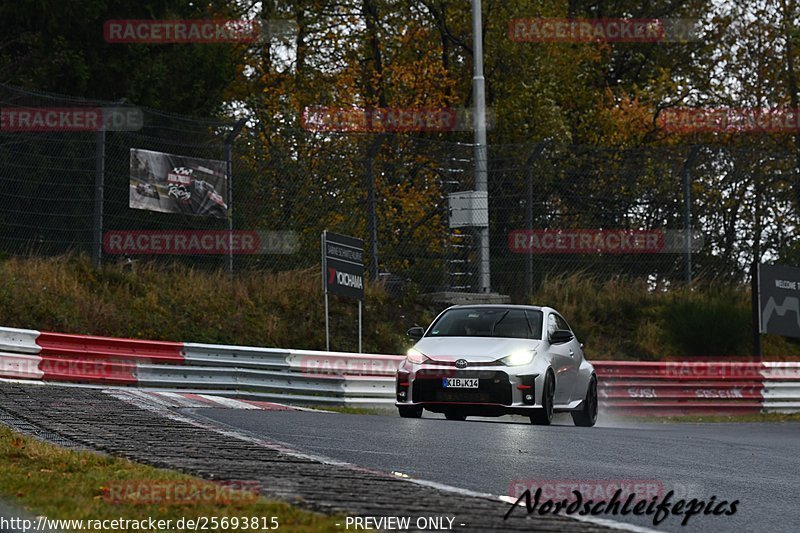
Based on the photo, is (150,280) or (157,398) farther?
(150,280)

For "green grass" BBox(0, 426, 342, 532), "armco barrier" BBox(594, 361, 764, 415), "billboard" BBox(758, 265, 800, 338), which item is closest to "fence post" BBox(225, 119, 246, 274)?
"armco barrier" BBox(594, 361, 764, 415)

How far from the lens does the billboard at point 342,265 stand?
20844 millimetres

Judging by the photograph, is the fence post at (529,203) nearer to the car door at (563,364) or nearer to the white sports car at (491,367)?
the car door at (563,364)

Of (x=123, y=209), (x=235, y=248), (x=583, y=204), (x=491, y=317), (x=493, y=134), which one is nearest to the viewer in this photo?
(x=491, y=317)

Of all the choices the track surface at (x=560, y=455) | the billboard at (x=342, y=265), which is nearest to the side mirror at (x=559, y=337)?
the track surface at (x=560, y=455)

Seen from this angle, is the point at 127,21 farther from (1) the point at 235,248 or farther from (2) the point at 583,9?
(2) the point at 583,9

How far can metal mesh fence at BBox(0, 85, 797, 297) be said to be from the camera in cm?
2083

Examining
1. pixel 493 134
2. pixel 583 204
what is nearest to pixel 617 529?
pixel 583 204

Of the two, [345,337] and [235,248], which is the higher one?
[235,248]

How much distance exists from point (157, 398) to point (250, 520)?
29.0 ft

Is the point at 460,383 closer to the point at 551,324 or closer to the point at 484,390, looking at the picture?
the point at 484,390

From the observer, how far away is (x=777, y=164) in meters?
28.0

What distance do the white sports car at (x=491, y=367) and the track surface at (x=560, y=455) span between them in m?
0.34

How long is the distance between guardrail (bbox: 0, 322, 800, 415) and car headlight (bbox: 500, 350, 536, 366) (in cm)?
408
